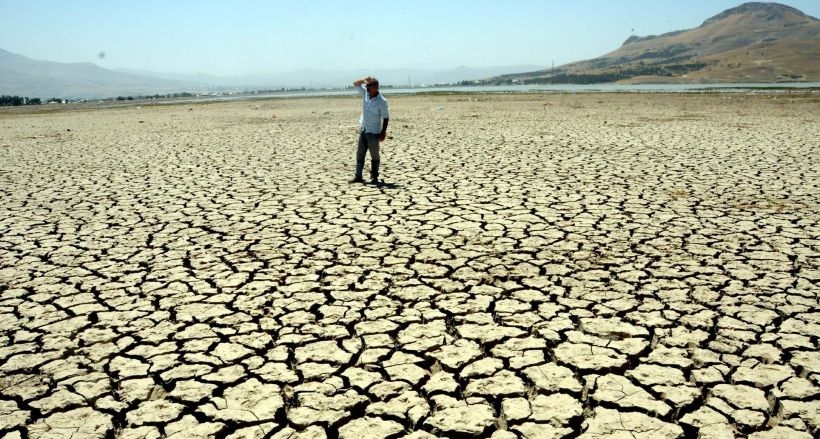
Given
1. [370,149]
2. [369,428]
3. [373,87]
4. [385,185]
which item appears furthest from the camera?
[385,185]

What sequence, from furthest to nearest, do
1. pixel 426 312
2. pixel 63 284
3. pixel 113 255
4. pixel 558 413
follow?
pixel 113 255 < pixel 63 284 < pixel 426 312 < pixel 558 413

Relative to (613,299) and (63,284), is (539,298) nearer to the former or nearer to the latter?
(613,299)

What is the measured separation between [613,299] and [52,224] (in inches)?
245

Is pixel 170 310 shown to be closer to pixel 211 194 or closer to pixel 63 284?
pixel 63 284

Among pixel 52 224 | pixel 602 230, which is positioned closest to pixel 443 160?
pixel 602 230

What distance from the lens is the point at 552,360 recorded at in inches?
123

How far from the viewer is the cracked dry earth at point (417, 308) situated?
8.84 feet

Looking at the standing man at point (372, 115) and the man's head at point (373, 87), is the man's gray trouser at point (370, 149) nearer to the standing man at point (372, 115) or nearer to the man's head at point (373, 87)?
the standing man at point (372, 115)

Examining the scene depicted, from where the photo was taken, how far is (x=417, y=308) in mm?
3873

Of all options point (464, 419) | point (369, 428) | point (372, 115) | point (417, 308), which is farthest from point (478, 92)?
point (369, 428)

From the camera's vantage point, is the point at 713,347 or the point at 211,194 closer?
the point at 713,347

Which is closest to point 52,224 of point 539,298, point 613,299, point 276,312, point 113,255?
point 113,255

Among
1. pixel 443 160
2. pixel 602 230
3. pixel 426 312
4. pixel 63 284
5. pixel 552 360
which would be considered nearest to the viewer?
pixel 552 360

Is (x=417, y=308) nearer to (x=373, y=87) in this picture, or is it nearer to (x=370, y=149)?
(x=373, y=87)
